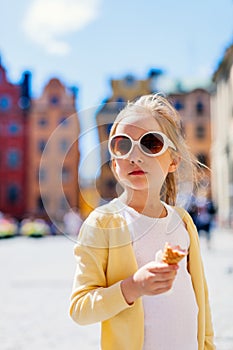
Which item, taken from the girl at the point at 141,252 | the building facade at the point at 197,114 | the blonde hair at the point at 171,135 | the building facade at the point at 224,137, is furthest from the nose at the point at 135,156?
the building facade at the point at 197,114

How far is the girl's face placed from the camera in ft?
5.34

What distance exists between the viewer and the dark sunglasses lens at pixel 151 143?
1.62 meters

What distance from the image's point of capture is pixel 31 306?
21.6 ft

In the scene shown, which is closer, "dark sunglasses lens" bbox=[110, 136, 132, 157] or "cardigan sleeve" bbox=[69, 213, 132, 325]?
"cardigan sleeve" bbox=[69, 213, 132, 325]

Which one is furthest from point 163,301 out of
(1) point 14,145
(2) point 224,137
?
(1) point 14,145

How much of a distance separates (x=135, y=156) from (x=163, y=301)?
44cm

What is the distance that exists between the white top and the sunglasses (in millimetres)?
171

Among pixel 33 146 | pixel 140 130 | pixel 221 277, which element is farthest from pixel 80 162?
pixel 33 146

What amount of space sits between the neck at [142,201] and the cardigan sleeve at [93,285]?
6.4 inches

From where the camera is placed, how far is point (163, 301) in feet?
5.39

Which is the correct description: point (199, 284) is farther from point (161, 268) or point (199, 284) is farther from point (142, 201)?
point (161, 268)

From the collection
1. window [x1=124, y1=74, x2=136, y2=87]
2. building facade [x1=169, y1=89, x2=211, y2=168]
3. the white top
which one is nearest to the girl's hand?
the white top

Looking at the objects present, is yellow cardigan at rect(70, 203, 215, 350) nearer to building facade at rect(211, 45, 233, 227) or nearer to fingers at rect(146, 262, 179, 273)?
fingers at rect(146, 262, 179, 273)

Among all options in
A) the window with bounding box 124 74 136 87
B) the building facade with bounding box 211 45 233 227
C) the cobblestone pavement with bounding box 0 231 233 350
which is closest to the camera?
the cobblestone pavement with bounding box 0 231 233 350
